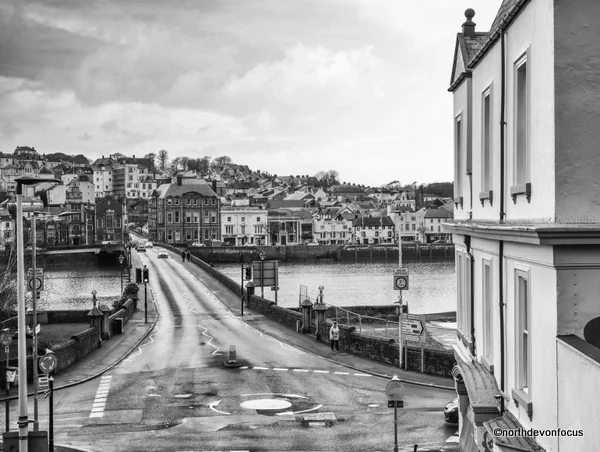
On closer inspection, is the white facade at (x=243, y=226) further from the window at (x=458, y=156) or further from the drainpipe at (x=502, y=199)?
the drainpipe at (x=502, y=199)

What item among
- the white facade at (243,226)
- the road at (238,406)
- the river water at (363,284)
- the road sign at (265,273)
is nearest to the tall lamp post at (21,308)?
the road at (238,406)

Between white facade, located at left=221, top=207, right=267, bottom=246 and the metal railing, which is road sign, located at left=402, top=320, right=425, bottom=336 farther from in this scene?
white facade, located at left=221, top=207, right=267, bottom=246

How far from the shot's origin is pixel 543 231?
7613 mm

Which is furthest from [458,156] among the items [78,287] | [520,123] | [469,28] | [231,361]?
[78,287]

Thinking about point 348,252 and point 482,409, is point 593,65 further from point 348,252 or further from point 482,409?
point 348,252

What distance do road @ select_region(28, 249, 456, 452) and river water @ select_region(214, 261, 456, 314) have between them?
3971 cm

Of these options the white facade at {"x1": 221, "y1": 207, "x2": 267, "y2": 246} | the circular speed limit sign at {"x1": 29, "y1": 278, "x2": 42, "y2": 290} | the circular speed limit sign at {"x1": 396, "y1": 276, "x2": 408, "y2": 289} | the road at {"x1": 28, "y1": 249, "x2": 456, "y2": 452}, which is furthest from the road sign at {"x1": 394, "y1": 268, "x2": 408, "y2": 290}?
the white facade at {"x1": 221, "y1": 207, "x2": 267, "y2": 246}

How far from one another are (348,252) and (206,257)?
40.6 metres

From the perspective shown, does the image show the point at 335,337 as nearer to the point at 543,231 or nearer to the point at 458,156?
the point at 458,156

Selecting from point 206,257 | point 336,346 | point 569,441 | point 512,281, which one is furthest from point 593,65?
point 206,257

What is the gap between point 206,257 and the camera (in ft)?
485

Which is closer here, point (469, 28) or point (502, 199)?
point (502, 199)

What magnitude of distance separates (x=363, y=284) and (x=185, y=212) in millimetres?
70208

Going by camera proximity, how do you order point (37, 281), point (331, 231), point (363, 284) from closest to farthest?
point (37, 281), point (363, 284), point (331, 231)
